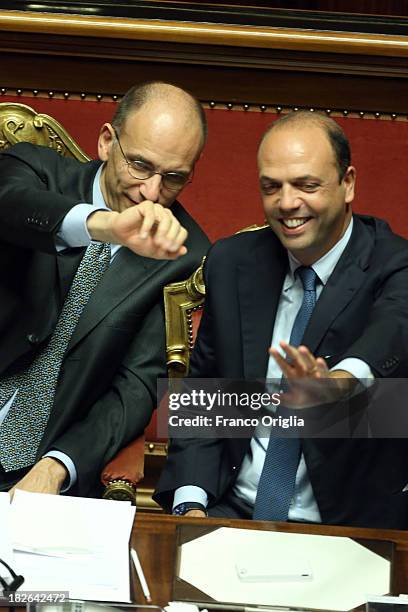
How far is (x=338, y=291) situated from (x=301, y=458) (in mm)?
292

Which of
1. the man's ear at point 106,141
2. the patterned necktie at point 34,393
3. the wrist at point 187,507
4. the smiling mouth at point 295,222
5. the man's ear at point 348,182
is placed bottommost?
the wrist at point 187,507

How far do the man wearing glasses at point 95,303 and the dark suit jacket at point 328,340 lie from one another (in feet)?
0.44

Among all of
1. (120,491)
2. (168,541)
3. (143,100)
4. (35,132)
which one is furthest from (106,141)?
(168,541)

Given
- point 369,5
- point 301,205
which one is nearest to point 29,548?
point 301,205

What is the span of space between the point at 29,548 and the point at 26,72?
5.12ft

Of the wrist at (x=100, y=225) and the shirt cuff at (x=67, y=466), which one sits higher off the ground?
the wrist at (x=100, y=225)

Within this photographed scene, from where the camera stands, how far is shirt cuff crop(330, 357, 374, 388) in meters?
1.69

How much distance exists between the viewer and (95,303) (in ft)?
6.89

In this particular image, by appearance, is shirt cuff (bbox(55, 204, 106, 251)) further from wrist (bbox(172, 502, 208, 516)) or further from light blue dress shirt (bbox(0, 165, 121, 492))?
wrist (bbox(172, 502, 208, 516))

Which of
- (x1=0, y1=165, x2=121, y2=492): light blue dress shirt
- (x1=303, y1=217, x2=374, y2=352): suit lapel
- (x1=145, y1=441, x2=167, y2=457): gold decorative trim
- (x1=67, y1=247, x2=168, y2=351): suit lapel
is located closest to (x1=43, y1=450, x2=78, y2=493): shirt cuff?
(x1=0, y1=165, x2=121, y2=492): light blue dress shirt

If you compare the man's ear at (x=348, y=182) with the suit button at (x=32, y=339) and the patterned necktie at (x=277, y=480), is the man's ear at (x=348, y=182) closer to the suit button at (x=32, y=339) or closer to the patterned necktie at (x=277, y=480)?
the patterned necktie at (x=277, y=480)

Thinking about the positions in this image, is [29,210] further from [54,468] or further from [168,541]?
[168,541]

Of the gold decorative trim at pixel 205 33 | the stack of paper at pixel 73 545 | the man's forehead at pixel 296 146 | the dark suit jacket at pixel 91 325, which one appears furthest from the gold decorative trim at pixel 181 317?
the gold decorative trim at pixel 205 33

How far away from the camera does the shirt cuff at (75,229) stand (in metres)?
1.83
